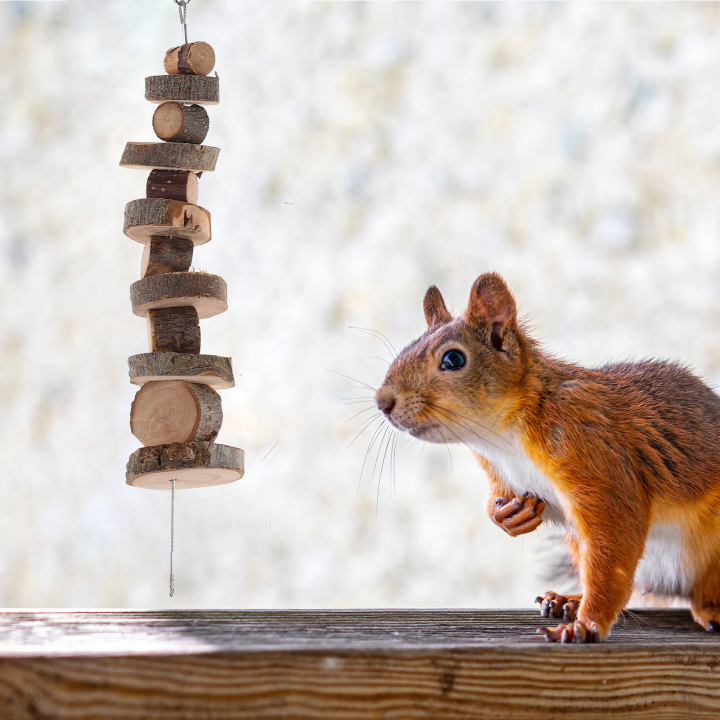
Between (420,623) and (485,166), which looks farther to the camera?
(485,166)

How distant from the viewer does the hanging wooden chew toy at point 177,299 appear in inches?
56.3

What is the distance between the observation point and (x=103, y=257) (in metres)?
2.93

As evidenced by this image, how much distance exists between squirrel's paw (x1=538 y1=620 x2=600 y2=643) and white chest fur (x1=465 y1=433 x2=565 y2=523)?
0.68 ft

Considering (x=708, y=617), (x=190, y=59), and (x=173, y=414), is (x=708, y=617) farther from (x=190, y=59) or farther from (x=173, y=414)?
(x=190, y=59)

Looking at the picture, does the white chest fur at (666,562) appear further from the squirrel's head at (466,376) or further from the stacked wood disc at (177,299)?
the stacked wood disc at (177,299)

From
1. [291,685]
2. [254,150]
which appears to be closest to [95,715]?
[291,685]

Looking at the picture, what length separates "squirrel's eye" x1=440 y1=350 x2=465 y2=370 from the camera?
4.36ft

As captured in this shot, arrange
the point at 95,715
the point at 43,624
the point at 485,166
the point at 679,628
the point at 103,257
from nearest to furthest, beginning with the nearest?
the point at 95,715 < the point at 43,624 < the point at 679,628 < the point at 103,257 < the point at 485,166

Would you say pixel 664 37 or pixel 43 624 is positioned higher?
pixel 664 37

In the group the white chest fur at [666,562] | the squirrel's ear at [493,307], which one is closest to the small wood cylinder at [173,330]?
the squirrel's ear at [493,307]

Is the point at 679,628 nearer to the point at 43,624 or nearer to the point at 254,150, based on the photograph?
the point at 43,624

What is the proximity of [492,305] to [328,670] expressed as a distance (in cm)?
66

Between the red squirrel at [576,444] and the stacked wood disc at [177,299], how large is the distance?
0.32 m

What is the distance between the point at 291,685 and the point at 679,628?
78 cm
